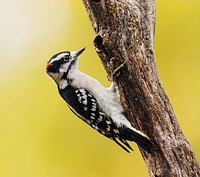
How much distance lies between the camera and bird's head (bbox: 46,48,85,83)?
3764 millimetres

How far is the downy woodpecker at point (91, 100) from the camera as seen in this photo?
3555mm

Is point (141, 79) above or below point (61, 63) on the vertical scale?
below

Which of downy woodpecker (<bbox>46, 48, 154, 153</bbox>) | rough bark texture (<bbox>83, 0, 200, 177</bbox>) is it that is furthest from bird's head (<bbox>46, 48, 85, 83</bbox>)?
rough bark texture (<bbox>83, 0, 200, 177</bbox>)

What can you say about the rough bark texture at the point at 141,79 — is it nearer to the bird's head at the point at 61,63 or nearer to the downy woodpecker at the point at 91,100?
the downy woodpecker at the point at 91,100

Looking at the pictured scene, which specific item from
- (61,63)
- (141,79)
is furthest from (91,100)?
(141,79)

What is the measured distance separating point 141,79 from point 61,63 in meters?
0.66

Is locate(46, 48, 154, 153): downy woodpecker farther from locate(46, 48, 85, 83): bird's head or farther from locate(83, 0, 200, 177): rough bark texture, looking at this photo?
locate(83, 0, 200, 177): rough bark texture

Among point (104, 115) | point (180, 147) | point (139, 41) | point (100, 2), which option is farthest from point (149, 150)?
point (100, 2)

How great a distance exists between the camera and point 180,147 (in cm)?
339

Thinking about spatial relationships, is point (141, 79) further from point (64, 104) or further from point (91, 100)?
point (64, 104)

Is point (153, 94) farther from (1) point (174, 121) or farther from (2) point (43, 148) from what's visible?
(2) point (43, 148)

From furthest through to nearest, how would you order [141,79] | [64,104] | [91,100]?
1. [64,104]
2. [91,100]
3. [141,79]

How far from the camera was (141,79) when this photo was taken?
11.2ft

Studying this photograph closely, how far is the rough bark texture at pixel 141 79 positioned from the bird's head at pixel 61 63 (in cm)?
41
